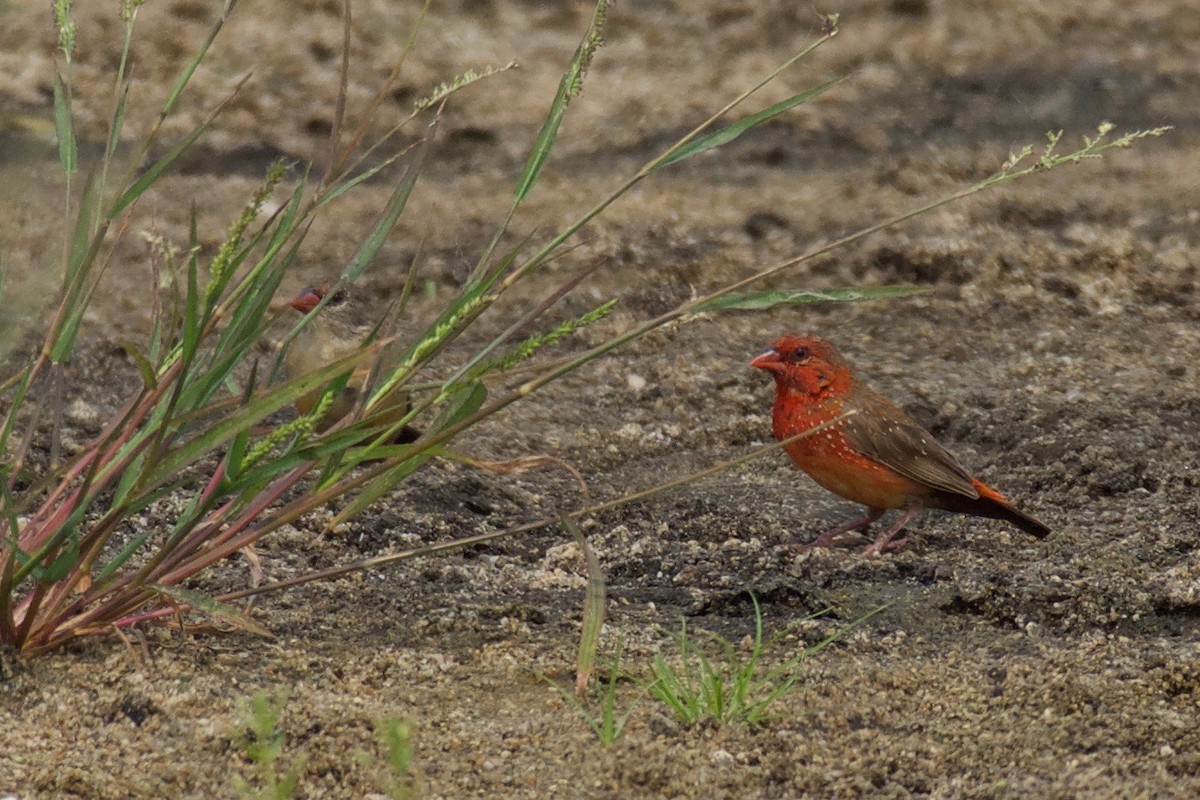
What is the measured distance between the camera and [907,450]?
420 cm

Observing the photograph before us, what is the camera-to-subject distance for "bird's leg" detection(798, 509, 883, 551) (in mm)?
Result: 3932

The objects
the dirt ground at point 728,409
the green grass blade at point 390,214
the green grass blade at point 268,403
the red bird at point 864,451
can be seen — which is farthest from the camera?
the red bird at point 864,451

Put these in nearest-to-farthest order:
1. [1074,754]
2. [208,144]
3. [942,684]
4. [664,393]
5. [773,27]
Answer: [1074,754] < [942,684] < [664,393] < [208,144] < [773,27]

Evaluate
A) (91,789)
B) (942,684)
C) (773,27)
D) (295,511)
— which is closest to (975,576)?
(942,684)

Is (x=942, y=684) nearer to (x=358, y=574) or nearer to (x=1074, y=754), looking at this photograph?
(x=1074, y=754)

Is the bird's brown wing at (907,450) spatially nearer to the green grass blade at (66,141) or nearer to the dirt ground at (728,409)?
the dirt ground at (728,409)

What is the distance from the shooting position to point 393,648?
3.17 metres

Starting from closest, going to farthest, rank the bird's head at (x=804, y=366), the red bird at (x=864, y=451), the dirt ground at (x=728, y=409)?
the dirt ground at (x=728, y=409) → the red bird at (x=864, y=451) → the bird's head at (x=804, y=366)

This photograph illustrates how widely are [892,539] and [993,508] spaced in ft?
0.96

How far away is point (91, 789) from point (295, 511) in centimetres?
59

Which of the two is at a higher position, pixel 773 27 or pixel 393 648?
pixel 773 27

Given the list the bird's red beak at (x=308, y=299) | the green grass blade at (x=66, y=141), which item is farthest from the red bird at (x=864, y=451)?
the green grass blade at (x=66, y=141)

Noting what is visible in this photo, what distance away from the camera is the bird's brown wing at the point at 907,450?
4.08 m

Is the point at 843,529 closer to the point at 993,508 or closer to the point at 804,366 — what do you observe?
the point at 993,508
